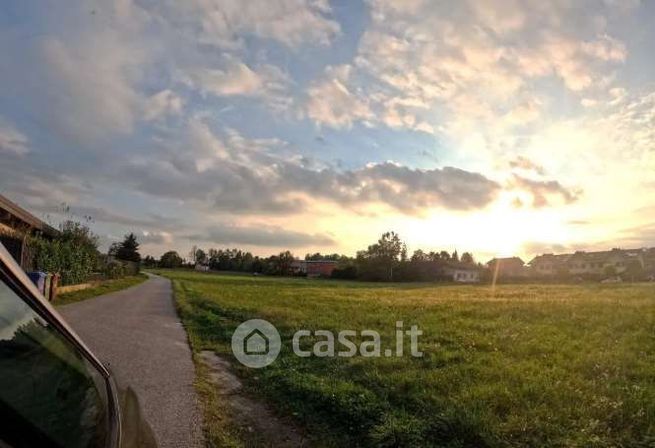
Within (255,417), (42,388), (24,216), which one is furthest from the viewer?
(24,216)

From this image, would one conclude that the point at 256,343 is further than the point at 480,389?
Yes

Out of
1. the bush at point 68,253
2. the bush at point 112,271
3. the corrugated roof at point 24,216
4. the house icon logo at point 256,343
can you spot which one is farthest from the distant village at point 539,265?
the house icon logo at point 256,343

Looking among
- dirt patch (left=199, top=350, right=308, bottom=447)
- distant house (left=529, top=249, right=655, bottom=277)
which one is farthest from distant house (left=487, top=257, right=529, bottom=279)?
dirt patch (left=199, top=350, right=308, bottom=447)

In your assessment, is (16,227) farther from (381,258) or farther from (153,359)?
(381,258)

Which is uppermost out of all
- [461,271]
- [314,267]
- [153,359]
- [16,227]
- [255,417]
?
[314,267]

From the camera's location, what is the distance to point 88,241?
3094cm

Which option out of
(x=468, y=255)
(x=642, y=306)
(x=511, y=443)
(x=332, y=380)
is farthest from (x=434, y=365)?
(x=468, y=255)

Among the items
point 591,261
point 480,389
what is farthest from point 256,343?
point 591,261

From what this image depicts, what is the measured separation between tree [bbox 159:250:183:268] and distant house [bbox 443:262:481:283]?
242ft

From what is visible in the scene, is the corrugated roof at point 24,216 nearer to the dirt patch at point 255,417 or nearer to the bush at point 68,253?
the bush at point 68,253

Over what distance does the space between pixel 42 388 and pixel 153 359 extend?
26.8 ft

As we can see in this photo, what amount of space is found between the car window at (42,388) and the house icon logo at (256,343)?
737cm

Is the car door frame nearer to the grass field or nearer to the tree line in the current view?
the grass field

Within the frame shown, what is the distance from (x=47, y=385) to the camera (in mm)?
1683
